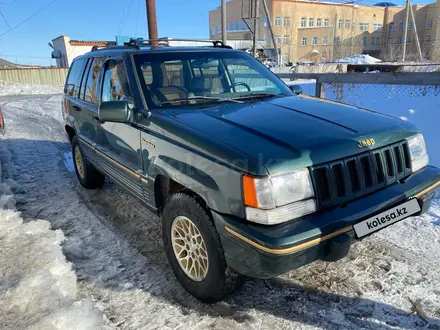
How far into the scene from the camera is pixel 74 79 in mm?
5090

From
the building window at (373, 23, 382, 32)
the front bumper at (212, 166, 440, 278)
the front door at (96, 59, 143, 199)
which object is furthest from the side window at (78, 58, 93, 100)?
the building window at (373, 23, 382, 32)

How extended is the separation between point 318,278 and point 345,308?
0.39 metres

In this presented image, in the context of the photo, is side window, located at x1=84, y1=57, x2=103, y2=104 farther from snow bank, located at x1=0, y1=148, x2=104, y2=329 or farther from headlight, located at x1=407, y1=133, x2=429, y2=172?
headlight, located at x1=407, y1=133, x2=429, y2=172

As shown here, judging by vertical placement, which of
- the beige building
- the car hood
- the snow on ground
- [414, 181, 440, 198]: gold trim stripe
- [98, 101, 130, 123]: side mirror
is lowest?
the snow on ground

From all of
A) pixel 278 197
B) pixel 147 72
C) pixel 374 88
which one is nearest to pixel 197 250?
pixel 278 197

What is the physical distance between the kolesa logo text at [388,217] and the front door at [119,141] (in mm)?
1969

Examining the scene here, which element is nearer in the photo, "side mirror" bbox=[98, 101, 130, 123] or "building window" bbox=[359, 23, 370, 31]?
"side mirror" bbox=[98, 101, 130, 123]

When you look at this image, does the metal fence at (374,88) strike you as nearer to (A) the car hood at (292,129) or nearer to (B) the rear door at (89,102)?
(A) the car hood at (292,129)

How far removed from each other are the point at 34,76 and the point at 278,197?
3077cm

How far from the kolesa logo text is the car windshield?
1598mm

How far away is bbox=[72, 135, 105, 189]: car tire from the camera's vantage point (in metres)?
4.96

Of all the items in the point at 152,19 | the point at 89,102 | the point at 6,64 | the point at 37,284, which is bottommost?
the point at 37,284

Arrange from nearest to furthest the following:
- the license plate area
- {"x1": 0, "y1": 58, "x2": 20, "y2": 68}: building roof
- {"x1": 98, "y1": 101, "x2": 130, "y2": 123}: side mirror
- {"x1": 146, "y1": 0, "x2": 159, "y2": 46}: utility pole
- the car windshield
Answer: the license plate area < {"x1": 98, "y1": 101, "x2": 130, "y2": 123}: side mirror < the car windshield < {"x1": 146, "y1": 0, "x2": 159, "y2": 46}: utility pole < {"x1": 0, "y1": 58, "x2": 20, "y2": 68}: building roof

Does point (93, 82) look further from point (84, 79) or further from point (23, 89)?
point (23, 89)
